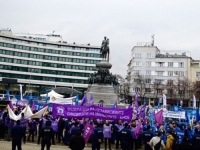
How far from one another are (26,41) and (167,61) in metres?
48.5

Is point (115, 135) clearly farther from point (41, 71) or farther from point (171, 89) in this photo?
point (41, 71)

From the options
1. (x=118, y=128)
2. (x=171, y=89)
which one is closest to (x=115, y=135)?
(x=118, y=128)

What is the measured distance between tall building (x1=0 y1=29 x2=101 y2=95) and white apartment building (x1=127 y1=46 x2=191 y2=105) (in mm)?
19938

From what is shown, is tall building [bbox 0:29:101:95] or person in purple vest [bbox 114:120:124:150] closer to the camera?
person in purple vest [bbox 114:120:124:150]

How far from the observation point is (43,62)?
3878 inches

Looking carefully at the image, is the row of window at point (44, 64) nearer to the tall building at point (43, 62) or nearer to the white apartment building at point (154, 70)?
the tall building at point (43, 62)

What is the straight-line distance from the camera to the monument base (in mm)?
37747

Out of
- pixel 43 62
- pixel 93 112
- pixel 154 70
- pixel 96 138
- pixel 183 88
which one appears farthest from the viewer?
pixel 43 62

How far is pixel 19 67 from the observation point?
9538 cm

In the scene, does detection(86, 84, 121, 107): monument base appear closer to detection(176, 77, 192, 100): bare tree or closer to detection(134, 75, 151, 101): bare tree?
detection(176, 77, 192, 100): bare tree

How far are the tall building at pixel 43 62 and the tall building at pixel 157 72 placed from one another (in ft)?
66.3

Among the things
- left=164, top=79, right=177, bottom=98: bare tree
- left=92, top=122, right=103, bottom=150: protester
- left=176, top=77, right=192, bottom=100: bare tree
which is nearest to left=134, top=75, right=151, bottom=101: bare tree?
left=164, top=79, right=177, bottom=98: bare tree

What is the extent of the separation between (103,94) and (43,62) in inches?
2529

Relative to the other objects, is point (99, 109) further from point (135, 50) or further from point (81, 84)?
point (81, 84)
